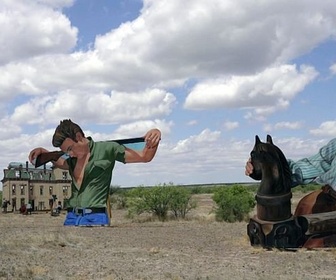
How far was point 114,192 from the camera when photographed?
74438 millimetres

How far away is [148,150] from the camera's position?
2516 centimetres

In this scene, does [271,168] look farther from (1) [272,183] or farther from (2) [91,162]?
(2) [91,162]

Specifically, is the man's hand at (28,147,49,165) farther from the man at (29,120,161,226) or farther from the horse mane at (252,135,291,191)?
the horse mane at (252,135,291,191)

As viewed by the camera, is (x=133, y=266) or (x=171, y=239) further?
(x=171, y=239)

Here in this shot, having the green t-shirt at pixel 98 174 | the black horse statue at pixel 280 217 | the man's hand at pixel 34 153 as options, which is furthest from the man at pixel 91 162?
the black horse statue at pixel 280 217

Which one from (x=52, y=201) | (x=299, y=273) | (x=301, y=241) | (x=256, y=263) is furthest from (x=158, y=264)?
(x=52, y=201)

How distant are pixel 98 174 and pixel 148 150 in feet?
7.87

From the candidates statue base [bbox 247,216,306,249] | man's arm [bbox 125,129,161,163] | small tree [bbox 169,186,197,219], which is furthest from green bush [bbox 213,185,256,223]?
statue base [bbox 247,216,306,249]

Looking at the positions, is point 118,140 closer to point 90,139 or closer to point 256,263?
point 90,139

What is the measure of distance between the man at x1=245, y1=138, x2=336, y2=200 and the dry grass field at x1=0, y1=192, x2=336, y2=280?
6.67 feet

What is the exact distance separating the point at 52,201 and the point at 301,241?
150ft

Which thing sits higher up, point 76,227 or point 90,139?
point 90,139

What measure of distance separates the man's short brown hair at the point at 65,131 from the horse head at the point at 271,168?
11.2 m

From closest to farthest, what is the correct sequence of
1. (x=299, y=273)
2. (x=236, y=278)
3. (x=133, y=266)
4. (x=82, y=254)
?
(x=236, y=278), (x=299, y=273), (x=133, y=266), (x=82, y=254)
